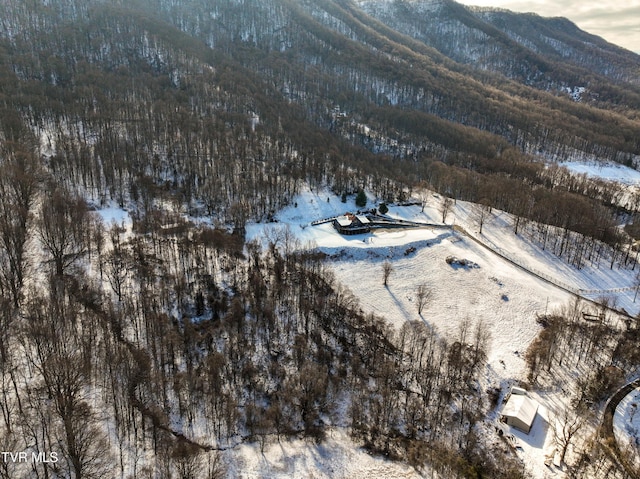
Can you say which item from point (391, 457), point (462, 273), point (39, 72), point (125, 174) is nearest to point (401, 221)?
point (462, 273)

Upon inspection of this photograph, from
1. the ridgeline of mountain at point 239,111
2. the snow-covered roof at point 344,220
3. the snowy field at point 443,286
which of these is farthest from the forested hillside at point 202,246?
the snow-covered roof at point 344,220

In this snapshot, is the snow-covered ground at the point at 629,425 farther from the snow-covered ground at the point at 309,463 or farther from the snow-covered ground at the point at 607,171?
the snow-covered ground at the point at 607,171

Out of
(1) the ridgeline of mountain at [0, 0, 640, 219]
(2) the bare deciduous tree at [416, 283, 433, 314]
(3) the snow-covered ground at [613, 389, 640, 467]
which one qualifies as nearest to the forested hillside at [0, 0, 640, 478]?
(1) the ridgeline of mountain at [0, 0, 640, 219]

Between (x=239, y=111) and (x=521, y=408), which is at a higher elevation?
(x=239, y=111)

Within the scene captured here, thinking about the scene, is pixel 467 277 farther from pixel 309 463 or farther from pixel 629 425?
pixel 309 463

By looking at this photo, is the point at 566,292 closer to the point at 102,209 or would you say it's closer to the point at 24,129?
the point at 102,209

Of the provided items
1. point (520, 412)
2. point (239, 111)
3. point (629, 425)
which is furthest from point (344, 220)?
point (239, 111)
